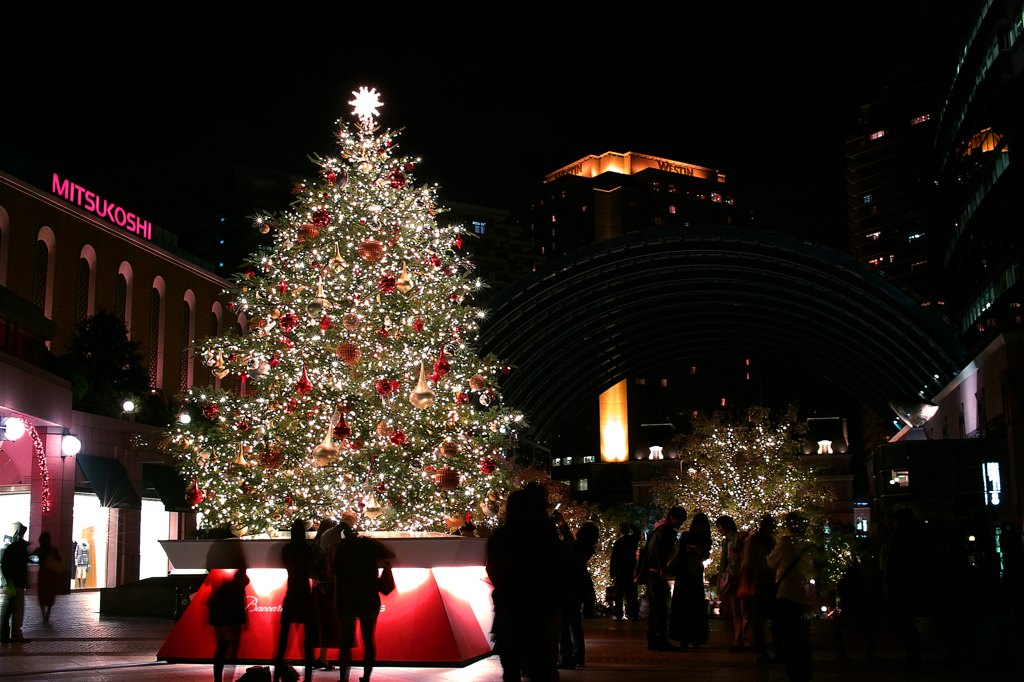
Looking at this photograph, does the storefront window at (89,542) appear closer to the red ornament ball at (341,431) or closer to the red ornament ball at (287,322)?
the red ornament ball at (287,322)

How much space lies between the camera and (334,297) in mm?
13398

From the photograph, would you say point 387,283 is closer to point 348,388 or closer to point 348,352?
point 348,352

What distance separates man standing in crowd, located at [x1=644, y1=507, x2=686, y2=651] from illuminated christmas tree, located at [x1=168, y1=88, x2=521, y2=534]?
2.83 m

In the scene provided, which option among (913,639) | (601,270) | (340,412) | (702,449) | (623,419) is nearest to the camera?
(913,639)

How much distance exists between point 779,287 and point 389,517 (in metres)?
45.8

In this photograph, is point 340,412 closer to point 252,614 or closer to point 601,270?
point 252,614

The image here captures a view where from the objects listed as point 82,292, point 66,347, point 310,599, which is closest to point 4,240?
point 82,292

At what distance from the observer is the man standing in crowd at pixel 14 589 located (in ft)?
43.1

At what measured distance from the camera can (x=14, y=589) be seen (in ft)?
43.2

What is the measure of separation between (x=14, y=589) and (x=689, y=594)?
8.79 m

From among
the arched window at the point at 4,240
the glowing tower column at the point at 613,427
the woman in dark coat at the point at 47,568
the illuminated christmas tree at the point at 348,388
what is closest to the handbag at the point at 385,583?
the illuminated christmas tree at the point at 348,388

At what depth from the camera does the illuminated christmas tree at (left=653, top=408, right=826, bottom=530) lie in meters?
45.1

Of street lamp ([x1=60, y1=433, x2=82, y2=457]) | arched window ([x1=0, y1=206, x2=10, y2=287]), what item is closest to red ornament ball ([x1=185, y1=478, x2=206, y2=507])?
street lamp ([x1=60, y1=433, x2=82, y2=457])

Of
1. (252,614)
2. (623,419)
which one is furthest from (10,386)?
(623,419)
